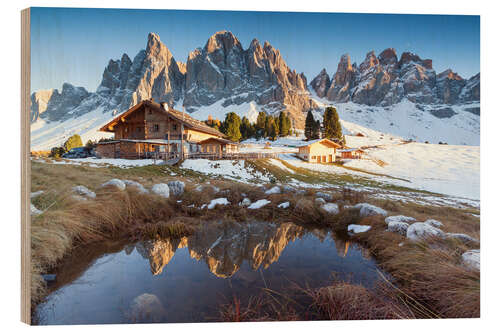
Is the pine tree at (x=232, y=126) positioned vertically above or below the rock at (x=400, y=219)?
above

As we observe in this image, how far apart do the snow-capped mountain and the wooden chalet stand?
191 millimetres

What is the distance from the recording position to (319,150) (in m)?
3.76

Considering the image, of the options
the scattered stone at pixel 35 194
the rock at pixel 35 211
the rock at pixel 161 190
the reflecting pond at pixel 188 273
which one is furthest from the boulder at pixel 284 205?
the scattered stone at pixel 35 194

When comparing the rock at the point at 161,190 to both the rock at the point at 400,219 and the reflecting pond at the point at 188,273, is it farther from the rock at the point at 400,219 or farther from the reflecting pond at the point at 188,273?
the rock at the point at 400,219

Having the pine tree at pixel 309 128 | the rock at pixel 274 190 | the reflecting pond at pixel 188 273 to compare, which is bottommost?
the reflecting pond at pixel 188 273

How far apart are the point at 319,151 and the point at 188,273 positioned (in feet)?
9.88

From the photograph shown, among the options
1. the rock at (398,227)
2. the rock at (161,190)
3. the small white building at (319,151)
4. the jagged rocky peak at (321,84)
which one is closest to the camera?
the rock at (398,227)

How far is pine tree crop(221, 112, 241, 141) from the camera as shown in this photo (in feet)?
13.7

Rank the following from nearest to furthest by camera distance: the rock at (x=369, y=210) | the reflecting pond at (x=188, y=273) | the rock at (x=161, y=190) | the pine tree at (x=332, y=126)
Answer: the reflecting pond at (x=188, y=273) < the rock at (x=369, y=210) < the rock at (x=161, y=190) < the pine tree at (x=332, y=126)

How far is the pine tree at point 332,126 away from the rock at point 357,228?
179cm

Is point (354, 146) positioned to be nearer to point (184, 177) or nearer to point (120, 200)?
point (184, 177)

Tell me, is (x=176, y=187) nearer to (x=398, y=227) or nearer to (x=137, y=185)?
(x=137, y=185)

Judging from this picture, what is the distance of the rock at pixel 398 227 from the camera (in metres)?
2.48

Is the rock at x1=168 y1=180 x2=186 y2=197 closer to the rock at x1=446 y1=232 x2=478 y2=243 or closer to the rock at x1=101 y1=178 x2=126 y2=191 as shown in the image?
the rock at x1=101 y1=178 x2=126 y2=191
